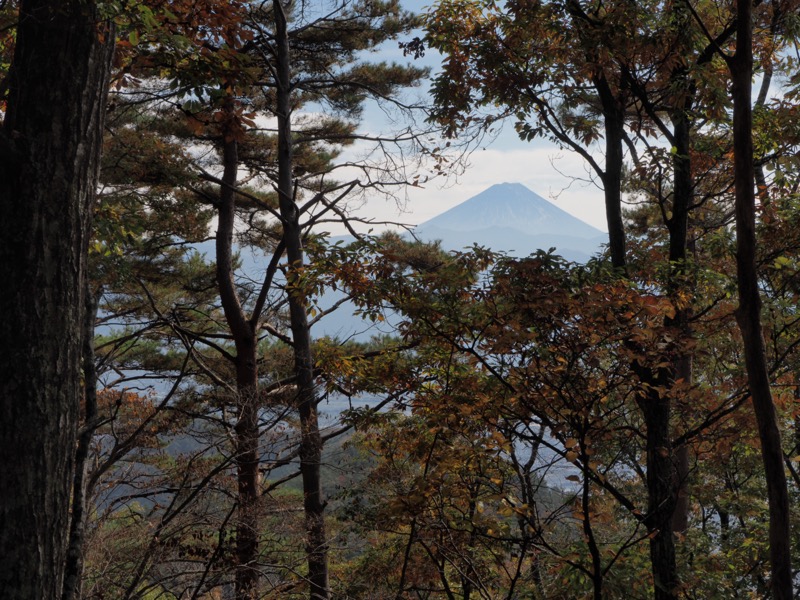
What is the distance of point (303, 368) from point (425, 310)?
3851mm

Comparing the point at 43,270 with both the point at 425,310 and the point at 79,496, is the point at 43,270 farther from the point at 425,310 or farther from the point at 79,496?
the point at 425,310

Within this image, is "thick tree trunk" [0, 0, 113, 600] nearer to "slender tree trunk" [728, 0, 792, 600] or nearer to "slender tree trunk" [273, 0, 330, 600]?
"slender tree trunk" [728, 0, 792, 600]

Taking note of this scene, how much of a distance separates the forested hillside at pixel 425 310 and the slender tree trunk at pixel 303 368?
0.15 feet

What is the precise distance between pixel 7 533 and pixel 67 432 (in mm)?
435

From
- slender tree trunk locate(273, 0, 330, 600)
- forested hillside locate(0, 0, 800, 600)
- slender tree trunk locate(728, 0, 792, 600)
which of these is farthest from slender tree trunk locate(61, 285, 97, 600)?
slender tree trunk locate(273, 0, 330, 600)

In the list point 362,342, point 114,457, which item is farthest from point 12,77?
point 362,342

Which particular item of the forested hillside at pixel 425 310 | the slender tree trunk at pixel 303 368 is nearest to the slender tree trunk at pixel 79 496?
the forested hillside at pixel 425 310

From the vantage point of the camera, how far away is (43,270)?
2.73 m

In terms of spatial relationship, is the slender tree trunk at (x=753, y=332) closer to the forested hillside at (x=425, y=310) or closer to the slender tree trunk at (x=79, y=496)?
the forested hillside at (x=425, y=310)

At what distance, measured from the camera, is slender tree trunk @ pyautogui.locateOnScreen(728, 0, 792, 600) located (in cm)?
221

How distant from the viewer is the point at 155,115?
31.3 ft

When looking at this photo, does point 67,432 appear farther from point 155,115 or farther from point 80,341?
point 155,115

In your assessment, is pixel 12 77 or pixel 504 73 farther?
pixel 504 73

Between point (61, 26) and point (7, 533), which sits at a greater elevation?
point (61, 26)
